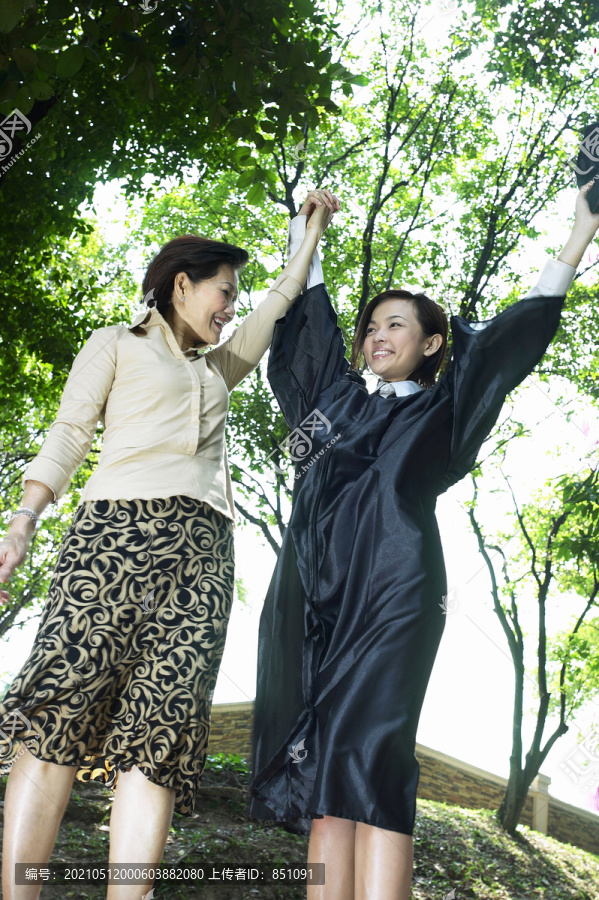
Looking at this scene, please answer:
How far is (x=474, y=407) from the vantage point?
88.2 inches

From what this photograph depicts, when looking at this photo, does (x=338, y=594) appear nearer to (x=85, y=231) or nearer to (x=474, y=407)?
(x=474, y=407)

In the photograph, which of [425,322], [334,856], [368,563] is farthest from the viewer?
[425,322]

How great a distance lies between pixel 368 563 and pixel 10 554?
92 centimetres

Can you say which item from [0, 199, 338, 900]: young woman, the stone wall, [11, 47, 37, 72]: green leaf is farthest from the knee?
the stone wall

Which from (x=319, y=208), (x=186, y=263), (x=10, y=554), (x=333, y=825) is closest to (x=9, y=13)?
(x=186, y=263)

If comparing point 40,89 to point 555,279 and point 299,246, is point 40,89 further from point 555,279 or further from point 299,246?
point 555,279

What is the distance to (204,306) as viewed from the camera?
8.05 ft

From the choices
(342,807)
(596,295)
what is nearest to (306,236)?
(342,807)

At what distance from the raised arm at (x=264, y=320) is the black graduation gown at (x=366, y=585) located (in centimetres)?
26

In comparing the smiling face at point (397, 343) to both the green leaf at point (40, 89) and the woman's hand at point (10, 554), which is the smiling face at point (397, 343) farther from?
the green leaf at point (40, 89)

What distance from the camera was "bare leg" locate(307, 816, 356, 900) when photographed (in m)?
1.89

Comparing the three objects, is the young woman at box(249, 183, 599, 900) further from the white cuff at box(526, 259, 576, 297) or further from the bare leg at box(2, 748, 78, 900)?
the bare leg at box(2, 748, 78, 900)

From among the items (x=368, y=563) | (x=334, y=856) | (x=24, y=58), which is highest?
(x=24, y=58)

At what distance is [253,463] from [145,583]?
6.38m
